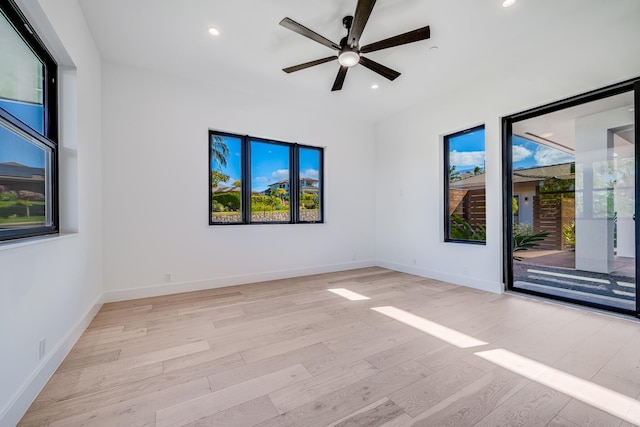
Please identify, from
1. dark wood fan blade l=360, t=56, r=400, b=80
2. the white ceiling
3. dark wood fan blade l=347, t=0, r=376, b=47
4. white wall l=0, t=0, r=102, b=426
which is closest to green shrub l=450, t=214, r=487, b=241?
the white ceiling

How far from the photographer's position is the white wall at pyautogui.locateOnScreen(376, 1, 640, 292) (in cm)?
267

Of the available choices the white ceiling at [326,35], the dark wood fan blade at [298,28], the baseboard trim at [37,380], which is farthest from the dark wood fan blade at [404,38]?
the baseboard trim at [37,380]

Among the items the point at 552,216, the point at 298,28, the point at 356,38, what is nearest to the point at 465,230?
the point at 552,216

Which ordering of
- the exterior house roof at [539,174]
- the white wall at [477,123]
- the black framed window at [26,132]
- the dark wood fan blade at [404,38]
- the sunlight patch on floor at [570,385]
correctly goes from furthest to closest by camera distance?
the exterior house roof at [539,174]
the white wall at [477,123]
the dark wood fan blade at [404,38]
the black framed window at [26,132]
the sunlight patch on floor at [570,385]

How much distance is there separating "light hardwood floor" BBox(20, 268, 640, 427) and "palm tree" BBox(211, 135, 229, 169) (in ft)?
7.15

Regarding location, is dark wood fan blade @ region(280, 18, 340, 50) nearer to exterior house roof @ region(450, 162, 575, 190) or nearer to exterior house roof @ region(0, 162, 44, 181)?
exterior house roof @ region(0, 162, 44, 181)

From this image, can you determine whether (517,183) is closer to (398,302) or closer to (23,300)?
(398,302)

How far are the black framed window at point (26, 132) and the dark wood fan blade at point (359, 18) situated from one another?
7.61 ft

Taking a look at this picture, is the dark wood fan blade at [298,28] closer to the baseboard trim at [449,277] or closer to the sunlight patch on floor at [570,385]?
the sunlight patch on floor at [570,385]

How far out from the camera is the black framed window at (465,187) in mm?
3951

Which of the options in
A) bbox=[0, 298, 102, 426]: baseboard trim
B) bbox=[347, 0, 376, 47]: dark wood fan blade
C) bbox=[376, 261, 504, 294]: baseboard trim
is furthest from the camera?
bbox=[376, 261, 504, 294]: baseboard trim

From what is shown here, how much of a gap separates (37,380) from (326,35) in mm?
3679

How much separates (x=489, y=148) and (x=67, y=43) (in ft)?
15.7

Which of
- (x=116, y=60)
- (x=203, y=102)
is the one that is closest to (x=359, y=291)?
(x=203, y=102)
